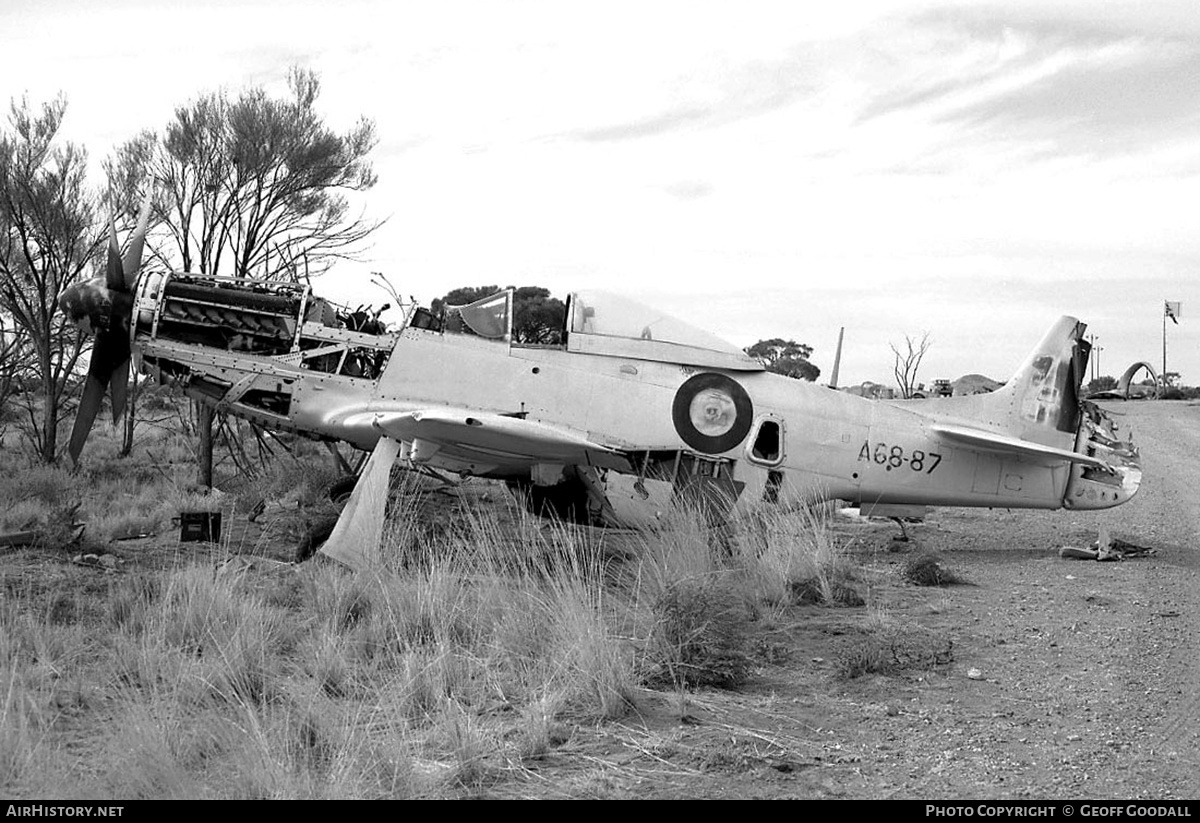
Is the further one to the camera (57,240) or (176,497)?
(57,240)

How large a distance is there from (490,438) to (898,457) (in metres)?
4.30

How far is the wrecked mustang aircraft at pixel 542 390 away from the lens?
9695 mm

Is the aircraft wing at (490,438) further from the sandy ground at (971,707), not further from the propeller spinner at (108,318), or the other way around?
the propeller spinner at (108,318)

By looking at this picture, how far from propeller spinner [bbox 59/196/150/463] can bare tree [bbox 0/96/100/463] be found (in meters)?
5.26

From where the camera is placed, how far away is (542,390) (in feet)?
32.1

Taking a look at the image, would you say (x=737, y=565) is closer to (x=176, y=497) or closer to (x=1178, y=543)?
(x=1178, y=543)

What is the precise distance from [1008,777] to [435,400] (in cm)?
653

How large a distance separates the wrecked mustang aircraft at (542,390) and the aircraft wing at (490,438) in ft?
0.15

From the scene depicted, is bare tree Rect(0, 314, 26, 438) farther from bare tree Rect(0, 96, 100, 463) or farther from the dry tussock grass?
the dry tussock grass

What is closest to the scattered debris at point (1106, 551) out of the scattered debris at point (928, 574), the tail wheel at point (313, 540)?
the scattered debris at point (928, 574)

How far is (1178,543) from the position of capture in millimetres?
10758
